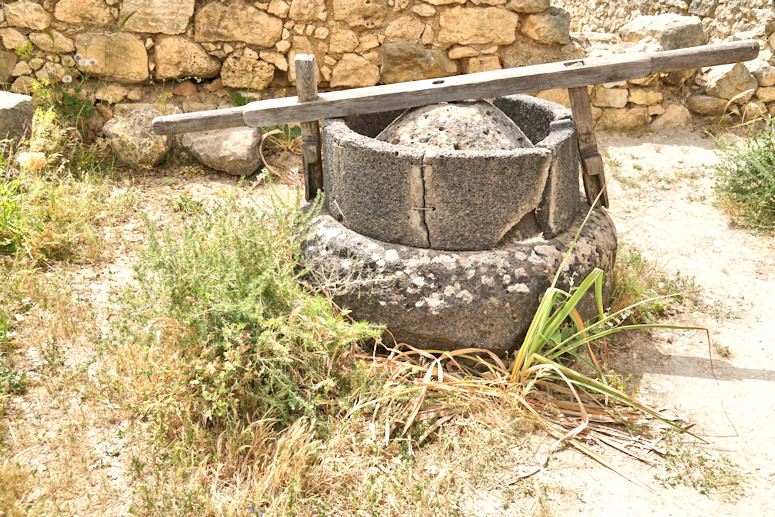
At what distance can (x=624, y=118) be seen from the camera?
18.2ft

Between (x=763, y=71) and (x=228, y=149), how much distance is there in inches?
192

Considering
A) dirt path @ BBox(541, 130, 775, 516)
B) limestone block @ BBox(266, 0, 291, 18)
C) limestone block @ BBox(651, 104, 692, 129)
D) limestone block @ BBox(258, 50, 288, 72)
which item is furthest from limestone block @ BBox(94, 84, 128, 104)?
limestone block @ BBox(651, 104, 692, 129)

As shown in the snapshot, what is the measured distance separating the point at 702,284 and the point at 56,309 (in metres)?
3.71

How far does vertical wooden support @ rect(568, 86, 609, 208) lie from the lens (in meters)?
3.03

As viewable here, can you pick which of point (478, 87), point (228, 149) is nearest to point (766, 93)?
point (478, 87)

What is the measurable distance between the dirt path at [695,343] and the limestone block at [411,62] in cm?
169

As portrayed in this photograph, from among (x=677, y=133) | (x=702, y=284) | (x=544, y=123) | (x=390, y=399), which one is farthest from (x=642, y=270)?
(x=677, y=133)

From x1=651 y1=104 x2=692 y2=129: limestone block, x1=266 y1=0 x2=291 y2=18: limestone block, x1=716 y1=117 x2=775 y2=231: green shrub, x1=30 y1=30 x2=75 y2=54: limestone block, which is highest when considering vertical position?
x1=266 y1=0 x2=291 y2=18: limestone block

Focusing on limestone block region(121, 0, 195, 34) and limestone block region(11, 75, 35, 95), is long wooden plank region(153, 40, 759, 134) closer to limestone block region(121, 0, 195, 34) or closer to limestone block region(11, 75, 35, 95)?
limestone block region(121, 0, 195, 34)

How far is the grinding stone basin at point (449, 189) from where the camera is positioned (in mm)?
2578

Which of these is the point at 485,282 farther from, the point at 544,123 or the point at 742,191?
the point at 742,191

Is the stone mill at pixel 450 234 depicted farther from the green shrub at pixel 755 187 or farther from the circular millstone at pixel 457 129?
the green shrub at pixel 755 187

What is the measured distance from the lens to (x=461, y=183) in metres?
2.58

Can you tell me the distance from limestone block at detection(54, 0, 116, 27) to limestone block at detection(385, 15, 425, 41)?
7.56ft
